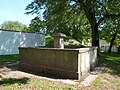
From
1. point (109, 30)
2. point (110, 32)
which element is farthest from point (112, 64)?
point (110, 32)

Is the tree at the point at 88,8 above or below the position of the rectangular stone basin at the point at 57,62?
above

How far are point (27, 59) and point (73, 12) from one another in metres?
9.31

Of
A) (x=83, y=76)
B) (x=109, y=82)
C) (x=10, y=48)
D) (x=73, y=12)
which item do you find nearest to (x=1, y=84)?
(x=83, y=76)

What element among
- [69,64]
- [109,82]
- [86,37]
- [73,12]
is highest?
[73,12]

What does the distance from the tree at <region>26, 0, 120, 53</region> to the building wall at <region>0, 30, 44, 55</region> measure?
161 inches

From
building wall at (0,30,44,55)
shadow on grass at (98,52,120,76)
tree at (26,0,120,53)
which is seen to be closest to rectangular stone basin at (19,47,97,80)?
shadow on grass at (98,52,120,76)

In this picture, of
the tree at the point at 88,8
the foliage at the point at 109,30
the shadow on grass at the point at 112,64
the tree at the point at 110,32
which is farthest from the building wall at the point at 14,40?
the shadow on grass at the point at 112,64

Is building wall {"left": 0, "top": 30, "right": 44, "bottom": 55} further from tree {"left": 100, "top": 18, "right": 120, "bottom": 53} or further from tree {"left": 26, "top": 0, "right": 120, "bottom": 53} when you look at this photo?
tree {"left": 100, "top": 18, "right": 120, "bottom": 53}

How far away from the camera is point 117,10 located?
1652 centimetres

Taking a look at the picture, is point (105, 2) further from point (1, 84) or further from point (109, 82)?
point (1, 84)

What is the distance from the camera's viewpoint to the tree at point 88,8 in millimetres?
15070

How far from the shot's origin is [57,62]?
861cm

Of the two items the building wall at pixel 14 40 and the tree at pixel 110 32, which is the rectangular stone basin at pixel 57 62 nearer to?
the building wall at pixel 14 40

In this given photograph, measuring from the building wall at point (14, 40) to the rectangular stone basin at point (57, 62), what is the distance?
10094 mm
